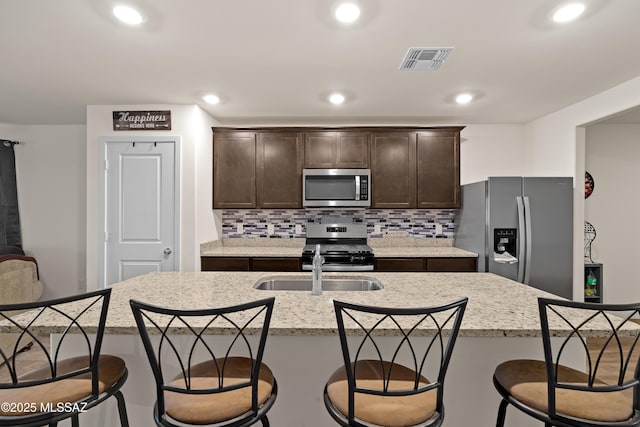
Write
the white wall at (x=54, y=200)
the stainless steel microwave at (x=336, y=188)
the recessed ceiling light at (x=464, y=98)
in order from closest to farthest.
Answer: the recessed ceiling light at (x=464, y=98), the stainless steel microwave at (x=336, y=188), the white wall at (x=54, y=200)

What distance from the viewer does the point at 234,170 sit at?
3.79 m

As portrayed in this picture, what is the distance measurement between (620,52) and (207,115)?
359 cm

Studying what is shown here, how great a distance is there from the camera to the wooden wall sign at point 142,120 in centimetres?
335

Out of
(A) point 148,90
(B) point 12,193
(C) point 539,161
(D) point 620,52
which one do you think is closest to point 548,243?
(C) point 539,161

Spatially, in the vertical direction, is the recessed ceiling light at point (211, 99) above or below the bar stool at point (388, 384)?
above

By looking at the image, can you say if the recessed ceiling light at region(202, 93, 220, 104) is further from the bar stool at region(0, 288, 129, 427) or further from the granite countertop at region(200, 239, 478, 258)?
the bar stool at region(0, 288, 129, 427)

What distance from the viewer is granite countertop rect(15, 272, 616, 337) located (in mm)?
1260

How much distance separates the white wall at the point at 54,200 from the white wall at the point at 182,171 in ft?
3.32

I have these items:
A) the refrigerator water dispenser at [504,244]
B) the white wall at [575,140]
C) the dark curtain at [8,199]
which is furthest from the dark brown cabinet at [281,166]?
the dark curtain at [8,199]

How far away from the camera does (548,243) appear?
3.12 metres

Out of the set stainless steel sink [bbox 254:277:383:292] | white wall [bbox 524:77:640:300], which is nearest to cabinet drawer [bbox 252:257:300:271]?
stainless steel sink [bbox 254:277:383:292]

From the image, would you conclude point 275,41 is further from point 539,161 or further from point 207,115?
point 539,161

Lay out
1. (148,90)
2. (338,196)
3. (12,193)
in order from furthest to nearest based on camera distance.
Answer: (12,193)
(338,196)
(148,90)

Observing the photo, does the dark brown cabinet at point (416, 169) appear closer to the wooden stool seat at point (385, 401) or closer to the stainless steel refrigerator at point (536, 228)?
the stainless steel refrigerator at point (536, 228)
